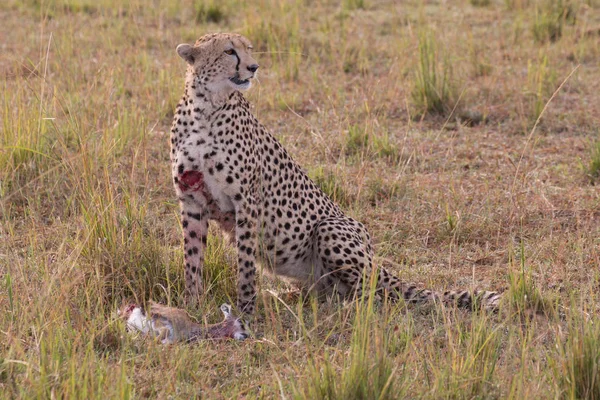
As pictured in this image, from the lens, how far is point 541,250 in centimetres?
416

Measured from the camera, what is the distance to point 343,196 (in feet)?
15.7

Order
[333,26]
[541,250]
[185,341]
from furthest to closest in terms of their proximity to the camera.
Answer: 1. [333,26]
2. [541,250]
3. [185,341]

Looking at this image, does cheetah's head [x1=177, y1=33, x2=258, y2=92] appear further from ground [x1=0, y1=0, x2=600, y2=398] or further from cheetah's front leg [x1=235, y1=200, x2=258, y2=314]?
ground [x1=0, y1=0, x2=600, y2=398]

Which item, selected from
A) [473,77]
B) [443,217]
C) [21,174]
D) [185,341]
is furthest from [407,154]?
[185,341]

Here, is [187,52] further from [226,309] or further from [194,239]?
[226,309]

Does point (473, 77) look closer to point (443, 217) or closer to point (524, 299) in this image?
point (443, 217)

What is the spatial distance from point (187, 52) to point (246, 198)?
0.56 metres

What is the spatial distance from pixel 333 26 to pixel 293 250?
4082mm

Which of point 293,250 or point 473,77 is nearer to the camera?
point 293,250

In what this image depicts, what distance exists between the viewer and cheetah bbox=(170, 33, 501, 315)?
11.7ft

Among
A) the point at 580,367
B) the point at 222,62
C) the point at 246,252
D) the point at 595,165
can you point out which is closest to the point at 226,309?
the point at 246,252

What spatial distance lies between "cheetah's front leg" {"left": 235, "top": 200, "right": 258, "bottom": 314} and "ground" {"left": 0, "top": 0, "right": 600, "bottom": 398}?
122mm

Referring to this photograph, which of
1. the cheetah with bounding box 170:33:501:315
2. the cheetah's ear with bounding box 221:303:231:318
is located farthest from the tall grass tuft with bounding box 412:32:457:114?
the cheetah's ear with bounding box 221:303:231:318

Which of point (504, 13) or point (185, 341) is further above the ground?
point (504, 13)
